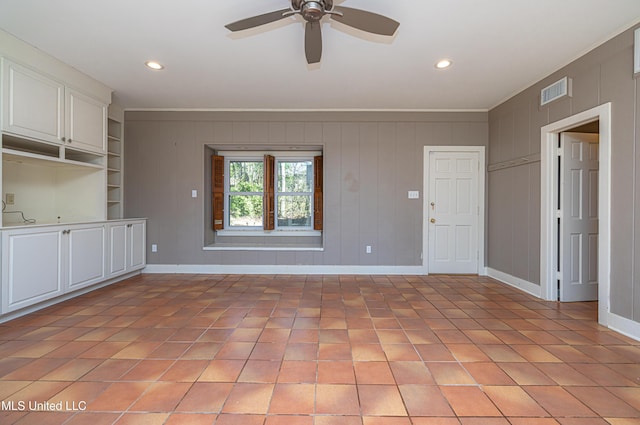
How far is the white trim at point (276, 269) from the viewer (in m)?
4.63

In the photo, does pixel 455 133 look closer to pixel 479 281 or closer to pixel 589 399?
pixel 479 281

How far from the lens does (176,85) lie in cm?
372

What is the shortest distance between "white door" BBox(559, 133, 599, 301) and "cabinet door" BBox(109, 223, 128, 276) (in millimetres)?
5585

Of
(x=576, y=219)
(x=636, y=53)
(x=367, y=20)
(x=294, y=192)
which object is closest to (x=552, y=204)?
(x=576, y=219)

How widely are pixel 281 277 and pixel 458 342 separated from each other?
2.75m

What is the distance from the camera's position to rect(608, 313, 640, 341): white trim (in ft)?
7.72

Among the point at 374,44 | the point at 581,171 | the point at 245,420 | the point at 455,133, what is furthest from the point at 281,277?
the point at 581,171

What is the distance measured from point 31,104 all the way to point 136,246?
2.18 metres

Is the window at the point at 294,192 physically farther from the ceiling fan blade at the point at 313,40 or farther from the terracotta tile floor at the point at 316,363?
the ceiling fan blade at the point at 313,40

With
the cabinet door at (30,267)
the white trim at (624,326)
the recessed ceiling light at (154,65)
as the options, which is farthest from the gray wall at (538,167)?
the cabinet door at (30,267)

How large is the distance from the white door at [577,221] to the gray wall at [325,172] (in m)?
1.39

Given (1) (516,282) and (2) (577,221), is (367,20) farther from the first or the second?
(1) (516,282)

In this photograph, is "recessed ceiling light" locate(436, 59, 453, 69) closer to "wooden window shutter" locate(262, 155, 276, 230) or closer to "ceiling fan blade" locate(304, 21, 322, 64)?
"ceiling fan blade" locate(304, 21, 322, 64)

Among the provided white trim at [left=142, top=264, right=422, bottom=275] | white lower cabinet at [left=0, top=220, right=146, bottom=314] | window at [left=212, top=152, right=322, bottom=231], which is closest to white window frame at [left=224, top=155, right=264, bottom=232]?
window at [left=212, top=152, right=322, bottom=231]
